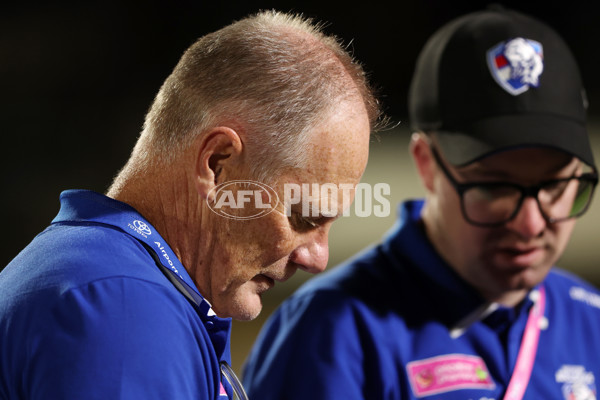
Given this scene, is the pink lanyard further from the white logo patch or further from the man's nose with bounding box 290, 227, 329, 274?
the man's nose with bounding box 290, 227, 329, 274

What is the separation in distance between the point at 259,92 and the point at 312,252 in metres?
0.22

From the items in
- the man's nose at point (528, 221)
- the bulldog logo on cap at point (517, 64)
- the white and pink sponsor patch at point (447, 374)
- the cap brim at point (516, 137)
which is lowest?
the white and pink sponsor patch at point (447, 374)

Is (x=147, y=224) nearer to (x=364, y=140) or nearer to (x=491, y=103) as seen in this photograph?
(x=364, y=140)

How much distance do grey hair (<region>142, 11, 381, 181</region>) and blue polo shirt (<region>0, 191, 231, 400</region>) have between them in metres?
0.15

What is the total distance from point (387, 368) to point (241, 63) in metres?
0.69

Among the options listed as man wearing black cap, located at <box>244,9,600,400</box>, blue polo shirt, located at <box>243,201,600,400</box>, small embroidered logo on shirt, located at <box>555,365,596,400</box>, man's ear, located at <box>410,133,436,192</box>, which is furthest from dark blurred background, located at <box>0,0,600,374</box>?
small embroidered logo on shirt, located at <box>555,365,596,400</box>

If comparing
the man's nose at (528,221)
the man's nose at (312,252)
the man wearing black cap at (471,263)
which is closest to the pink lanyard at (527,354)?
the man wearing black cap at (471,263)

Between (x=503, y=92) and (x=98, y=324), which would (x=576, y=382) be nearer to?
(x=503, y=92)

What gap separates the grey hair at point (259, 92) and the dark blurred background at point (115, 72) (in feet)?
2.38

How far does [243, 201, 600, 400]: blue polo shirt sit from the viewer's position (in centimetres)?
130

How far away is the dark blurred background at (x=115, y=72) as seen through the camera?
204 cm

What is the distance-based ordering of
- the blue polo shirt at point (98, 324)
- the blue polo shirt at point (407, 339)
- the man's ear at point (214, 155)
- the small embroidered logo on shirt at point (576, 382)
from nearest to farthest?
the blue polo shirt at point (98, 324)
the man's ear at point (214, 155)
the blue polo shirt at point (407, 339)
the small embroidered logo on shirt at point (576, 382)

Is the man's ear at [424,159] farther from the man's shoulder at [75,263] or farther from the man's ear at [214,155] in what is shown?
the man's shoulder at [75,263]

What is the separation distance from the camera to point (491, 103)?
1.39 m
